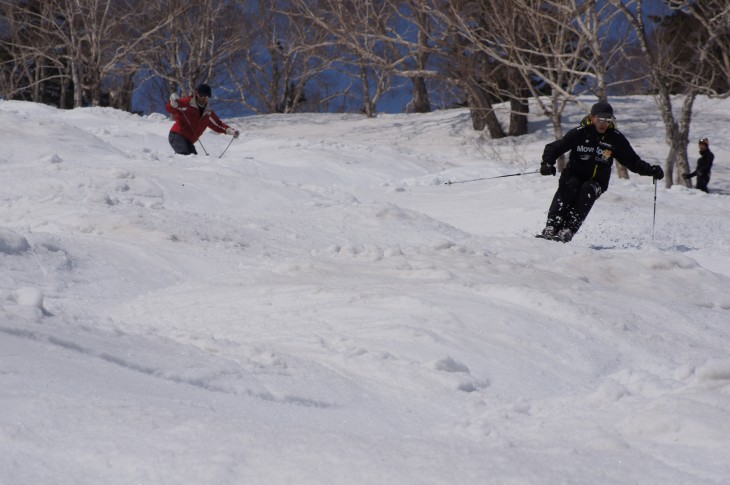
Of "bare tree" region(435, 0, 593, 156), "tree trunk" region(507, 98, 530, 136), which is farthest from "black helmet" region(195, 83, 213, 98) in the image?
"tree trunk" region(507, 98, 530, 136)

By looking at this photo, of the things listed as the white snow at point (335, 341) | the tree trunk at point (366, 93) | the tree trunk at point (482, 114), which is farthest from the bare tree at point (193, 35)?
the white snow at point (335, 341)

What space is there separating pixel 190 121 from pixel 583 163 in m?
5.92

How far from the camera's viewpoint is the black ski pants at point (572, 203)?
7629 mm

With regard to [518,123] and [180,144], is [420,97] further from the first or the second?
[180,144]

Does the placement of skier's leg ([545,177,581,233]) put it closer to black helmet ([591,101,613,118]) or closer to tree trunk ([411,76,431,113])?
black helmet ([591,101,613,118])

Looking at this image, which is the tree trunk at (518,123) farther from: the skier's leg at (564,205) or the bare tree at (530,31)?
the skier's leg at (564,205)

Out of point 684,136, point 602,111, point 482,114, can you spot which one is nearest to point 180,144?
point 602,111

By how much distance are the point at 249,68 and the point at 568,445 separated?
107 feet

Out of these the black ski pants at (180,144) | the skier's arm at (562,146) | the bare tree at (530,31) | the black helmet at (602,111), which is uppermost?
the bare tree at (530,31)

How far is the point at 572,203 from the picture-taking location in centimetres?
770

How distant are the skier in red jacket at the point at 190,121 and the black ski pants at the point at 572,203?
17.3 feet

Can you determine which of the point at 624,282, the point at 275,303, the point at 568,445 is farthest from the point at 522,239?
the point at 568,445

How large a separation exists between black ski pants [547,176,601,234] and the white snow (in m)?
0.37

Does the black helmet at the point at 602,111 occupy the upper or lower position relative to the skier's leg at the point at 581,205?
upper
